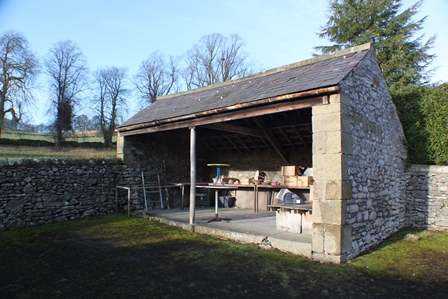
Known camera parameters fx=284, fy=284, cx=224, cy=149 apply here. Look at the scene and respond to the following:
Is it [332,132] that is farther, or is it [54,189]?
[54,189]

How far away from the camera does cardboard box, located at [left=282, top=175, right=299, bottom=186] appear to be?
8531 millimetres

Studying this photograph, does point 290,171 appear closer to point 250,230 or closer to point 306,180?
point 306,180

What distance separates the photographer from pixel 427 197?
7.07m

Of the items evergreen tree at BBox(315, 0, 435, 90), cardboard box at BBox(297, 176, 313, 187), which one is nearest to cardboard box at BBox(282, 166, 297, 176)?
cardboard box at BBox(297, 176, 313, 187)

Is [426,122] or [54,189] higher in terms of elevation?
[426,122]

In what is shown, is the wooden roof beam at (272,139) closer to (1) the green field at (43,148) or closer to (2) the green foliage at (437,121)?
(2) the green foliage at (437,121)

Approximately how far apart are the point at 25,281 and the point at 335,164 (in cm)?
476

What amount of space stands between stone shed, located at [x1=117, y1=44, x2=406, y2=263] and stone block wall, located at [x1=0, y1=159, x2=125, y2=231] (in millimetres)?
1143

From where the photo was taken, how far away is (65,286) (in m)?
3.67

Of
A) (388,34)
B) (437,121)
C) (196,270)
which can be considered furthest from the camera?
(388,34)

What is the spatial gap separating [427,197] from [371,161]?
2.85 meters

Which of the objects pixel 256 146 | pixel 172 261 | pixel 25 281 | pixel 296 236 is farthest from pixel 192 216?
pixel 256 146

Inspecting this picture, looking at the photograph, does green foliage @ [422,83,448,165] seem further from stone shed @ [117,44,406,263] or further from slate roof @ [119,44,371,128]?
slate roof @ [119,44,371,128]

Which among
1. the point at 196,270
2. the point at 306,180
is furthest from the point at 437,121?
the point at 196,270
